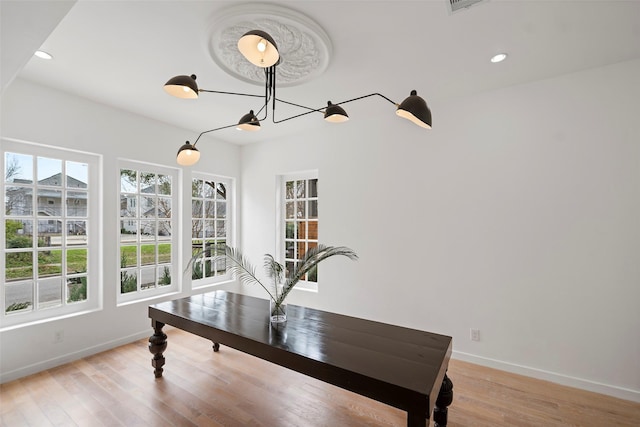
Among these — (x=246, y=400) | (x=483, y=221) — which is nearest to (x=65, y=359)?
(x=246, y=400)

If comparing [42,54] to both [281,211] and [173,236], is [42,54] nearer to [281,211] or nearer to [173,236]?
[173,236]

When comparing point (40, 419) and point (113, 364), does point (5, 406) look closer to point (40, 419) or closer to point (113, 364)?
point (40, 419)

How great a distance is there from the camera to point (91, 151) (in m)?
3.15

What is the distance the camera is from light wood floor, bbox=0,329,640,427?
210 cm

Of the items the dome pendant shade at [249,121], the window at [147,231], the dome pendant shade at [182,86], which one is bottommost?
the window at [147,231]

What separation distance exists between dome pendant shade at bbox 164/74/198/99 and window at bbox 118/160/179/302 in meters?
2.27

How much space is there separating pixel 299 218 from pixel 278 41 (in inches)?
105

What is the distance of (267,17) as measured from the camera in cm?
182

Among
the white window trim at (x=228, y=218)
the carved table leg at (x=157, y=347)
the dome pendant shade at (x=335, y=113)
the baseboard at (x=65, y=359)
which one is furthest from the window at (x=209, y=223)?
the dome pendant shade at (x=335, y=113)

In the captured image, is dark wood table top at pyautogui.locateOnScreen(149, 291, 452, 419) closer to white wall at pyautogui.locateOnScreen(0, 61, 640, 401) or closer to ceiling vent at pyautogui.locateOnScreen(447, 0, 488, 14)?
white wall at pyautogui.locateOnScreen(0, 61, 640, 401)

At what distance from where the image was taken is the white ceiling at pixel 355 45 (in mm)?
1760

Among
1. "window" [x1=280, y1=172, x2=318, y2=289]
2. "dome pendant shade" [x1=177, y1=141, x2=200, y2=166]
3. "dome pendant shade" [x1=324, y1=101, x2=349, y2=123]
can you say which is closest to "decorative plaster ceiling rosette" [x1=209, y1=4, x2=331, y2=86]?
"dome pendant shade" [x1=324, y1=101, x2=349, y2=123]

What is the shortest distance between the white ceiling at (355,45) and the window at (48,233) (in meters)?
0.77

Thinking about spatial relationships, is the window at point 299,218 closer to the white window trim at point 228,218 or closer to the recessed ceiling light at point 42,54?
the white window trim at point 228,218
